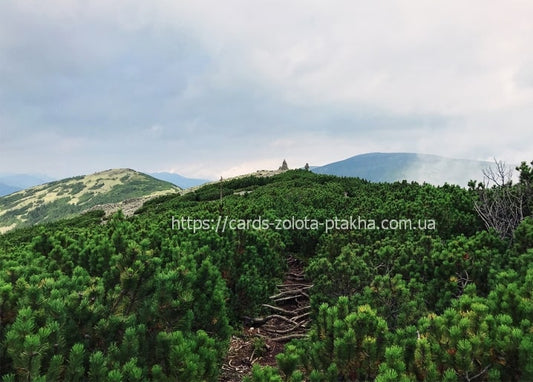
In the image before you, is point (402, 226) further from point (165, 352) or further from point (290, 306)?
point (165, 352)

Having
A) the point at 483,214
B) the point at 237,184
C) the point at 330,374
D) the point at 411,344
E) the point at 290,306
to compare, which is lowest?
the point at 290,306

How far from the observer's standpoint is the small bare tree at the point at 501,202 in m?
8.98

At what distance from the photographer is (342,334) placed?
12.8ft

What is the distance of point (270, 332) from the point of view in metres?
8.48

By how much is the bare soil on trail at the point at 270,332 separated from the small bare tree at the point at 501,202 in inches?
205

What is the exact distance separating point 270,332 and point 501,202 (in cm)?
710

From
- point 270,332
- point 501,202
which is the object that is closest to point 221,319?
point 270,332

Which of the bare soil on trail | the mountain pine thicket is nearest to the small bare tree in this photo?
the mountain pine thicket

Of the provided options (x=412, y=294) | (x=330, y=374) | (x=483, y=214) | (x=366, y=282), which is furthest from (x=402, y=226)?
(x=330, y=374)

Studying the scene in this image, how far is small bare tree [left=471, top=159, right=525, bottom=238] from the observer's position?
8984mm

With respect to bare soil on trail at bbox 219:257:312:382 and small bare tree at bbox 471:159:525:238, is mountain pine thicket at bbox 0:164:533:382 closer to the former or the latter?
bare soil on trail at bbox 219:257:312:382

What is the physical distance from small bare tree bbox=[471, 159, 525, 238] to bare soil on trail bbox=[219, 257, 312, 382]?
5.21 meters

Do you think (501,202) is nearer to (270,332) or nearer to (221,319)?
(270,332)

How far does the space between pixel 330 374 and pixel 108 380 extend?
2.14 metres
